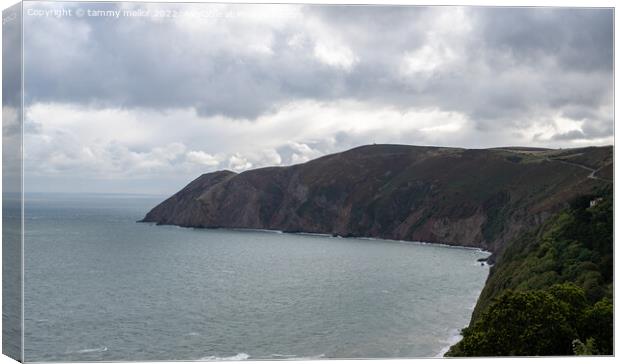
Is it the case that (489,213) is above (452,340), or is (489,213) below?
above

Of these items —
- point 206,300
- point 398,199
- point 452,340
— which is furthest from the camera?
point 398,199

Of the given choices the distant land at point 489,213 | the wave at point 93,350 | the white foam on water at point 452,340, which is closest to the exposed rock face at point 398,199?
the distant land at point 489,213

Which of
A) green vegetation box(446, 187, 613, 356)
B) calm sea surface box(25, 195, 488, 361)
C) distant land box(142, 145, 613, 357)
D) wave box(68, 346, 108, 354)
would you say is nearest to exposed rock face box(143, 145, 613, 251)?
distant land box(142, 145, 613, 357)

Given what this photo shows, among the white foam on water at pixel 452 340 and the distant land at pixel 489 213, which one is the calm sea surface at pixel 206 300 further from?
the distant land at pixel 489 213

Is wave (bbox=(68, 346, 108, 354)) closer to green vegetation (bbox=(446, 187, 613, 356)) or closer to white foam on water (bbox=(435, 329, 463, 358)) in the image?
green vegetation (bbox=(446, 187, 613, 356))

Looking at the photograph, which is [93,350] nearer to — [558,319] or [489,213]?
[558,319]

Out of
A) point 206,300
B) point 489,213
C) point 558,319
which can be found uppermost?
point 489,213

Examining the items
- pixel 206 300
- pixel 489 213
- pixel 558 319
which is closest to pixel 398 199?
pixel 489 213
